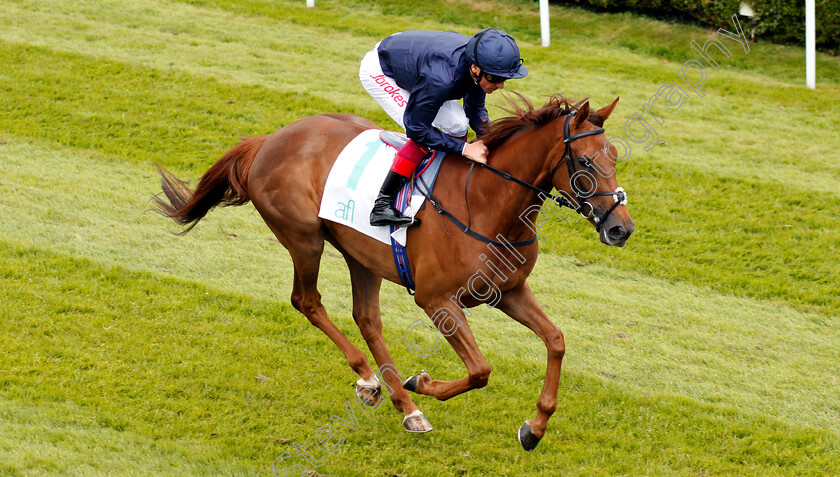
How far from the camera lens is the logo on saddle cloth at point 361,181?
16.5ft

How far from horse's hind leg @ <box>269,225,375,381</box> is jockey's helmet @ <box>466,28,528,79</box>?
1.77 m

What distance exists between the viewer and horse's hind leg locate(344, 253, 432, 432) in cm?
525

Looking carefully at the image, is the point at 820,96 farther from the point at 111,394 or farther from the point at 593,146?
the point at 111,394

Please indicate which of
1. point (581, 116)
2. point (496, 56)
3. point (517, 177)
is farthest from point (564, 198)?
point (496, 56)

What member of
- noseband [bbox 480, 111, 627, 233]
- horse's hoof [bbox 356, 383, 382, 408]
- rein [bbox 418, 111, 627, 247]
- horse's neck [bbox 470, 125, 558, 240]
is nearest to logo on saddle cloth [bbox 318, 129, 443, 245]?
rein [bbox 418, 111, 627, 247]

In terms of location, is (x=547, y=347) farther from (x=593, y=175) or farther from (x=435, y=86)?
(x=435, y=86)

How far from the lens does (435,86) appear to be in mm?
4551

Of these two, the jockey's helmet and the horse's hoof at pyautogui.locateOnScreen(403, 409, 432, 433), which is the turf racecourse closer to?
the horse's hoof at pyautogui.locateOnScreen(403, 409, 432, 433)

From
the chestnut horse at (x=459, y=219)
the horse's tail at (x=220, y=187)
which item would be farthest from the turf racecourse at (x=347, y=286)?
the horse's tail at (x=220, y=187)

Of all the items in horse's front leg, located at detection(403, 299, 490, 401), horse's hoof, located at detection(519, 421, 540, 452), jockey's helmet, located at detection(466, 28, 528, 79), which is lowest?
horse's hoof, located at detection(519, 421, 540, 452)

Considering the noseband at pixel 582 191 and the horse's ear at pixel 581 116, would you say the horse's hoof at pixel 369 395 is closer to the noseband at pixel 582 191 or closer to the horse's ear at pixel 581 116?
the noseband at pixel 582 191

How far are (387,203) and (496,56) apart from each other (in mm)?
1122

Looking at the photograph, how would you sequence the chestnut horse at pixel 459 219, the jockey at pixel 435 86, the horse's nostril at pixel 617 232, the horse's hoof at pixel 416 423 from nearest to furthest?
1. the horse's nostril at pixel 617 232
2. the chestnut horse at pixel 459 219
3. the jockey at pixel 435 86
4. the horse's hoof at pixel 416 423

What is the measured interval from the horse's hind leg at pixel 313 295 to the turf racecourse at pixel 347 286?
1.18ft
